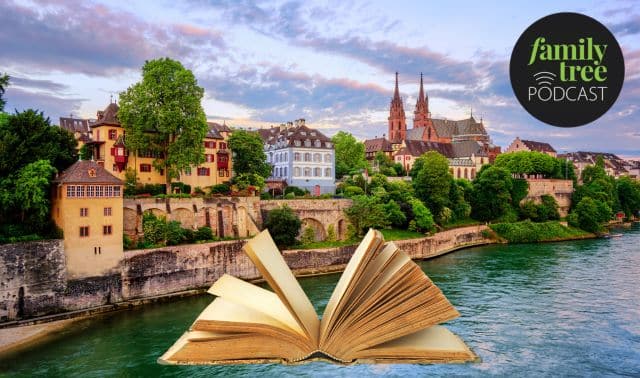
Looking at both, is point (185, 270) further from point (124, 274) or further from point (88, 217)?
point (88, 217)

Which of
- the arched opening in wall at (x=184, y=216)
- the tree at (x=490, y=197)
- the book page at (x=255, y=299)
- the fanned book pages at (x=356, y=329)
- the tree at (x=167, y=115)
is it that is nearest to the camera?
the fanned book pages at (x=356, y=329)

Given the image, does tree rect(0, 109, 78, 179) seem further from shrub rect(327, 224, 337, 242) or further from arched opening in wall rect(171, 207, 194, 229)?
shrub rect(327, 224, 337, 242)

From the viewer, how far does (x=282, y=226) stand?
43.6 meters

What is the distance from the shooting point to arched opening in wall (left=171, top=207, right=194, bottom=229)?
41.5 m

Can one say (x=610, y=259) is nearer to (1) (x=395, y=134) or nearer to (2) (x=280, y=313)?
(2) (x=280, y=313)

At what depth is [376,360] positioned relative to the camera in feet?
36.0

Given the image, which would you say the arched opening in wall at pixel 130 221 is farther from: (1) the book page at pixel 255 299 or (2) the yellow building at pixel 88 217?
(1) the book page at pixel 255 299

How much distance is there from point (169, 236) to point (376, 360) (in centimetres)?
2896

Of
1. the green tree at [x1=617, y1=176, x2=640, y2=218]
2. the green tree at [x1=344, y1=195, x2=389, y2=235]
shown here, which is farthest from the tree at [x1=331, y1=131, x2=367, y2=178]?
the green tree at [x1=617, y1=176, x2=640, y2=218]

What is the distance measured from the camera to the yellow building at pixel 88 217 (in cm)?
3144

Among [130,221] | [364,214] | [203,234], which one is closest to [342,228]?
[364,214]

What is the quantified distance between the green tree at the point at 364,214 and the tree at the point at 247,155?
11.6 metres

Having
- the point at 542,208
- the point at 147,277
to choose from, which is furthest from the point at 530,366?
the point at 542,208

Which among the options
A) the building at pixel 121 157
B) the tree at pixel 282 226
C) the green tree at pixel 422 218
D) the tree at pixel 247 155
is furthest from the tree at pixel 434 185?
the building at pixel 121 157
